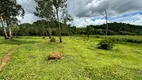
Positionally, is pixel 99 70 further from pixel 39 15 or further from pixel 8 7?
pixel 39 15

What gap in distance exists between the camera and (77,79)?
21859 millimetres

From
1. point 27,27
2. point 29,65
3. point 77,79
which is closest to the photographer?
point 77,79

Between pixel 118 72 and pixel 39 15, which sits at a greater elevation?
pixel 39 15

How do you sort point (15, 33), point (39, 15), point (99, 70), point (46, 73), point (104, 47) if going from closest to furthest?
point (46, 73) → point (99, 70) → point (104, 47) → point (39, 15) → point (15, 33)

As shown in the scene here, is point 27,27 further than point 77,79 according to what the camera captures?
Yes

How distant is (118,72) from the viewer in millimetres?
25016

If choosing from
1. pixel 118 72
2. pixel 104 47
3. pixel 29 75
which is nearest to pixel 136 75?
pixel 118 72

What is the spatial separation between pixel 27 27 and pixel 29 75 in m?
129

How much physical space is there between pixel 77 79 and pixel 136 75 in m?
8.14

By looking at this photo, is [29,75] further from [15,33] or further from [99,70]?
[15,33]

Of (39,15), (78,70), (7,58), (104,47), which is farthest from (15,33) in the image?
(78,70)

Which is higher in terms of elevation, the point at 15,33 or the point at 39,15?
the point at 39,15

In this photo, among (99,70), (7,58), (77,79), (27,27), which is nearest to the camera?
(77,79)

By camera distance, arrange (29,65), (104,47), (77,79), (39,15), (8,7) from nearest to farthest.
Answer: (77,79), (29,65), (104,47), (8,7), (39,15)
